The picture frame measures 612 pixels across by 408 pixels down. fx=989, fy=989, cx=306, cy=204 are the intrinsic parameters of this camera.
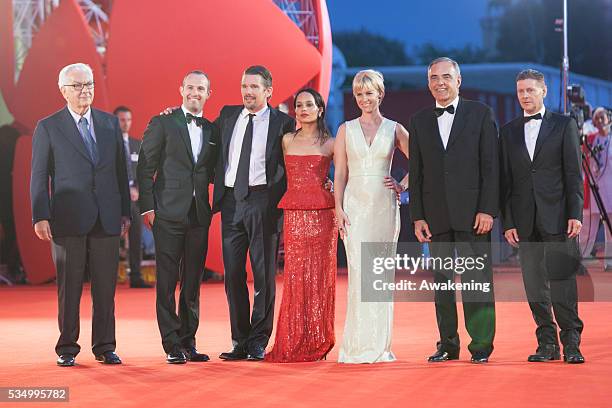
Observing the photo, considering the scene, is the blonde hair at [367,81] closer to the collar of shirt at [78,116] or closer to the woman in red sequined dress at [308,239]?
the woman in red sequined dress at [308,239]

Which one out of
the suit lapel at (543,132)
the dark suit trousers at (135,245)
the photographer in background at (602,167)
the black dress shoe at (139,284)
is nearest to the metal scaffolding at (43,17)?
the dark suit trousers at (135,245)

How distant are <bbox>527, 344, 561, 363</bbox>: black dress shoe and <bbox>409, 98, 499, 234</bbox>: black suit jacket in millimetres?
Answer: 704

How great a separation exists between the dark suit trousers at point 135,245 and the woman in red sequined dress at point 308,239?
4.98m

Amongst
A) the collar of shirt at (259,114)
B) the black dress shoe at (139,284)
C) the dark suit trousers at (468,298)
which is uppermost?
the collar of shirt at (259,114)

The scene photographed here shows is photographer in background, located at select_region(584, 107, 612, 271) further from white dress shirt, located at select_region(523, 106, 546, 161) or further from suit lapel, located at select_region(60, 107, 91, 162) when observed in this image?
suit lapel, located at select_region(60, 107, 91, 162)

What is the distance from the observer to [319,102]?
5.22 metres

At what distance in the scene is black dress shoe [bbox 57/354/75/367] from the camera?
4934mm

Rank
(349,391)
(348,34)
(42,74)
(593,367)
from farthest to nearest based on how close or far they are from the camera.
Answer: (348,34)
(42,74)
(593,367)
(349,391)

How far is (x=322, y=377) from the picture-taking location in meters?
4.48

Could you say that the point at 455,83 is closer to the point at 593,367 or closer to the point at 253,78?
the point at 253,78

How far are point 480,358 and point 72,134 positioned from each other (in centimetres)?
235

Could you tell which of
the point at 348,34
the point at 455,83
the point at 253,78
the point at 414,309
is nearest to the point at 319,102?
the point at 253,78

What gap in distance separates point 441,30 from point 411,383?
515 inches

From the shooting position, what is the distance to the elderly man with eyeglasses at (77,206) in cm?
504
